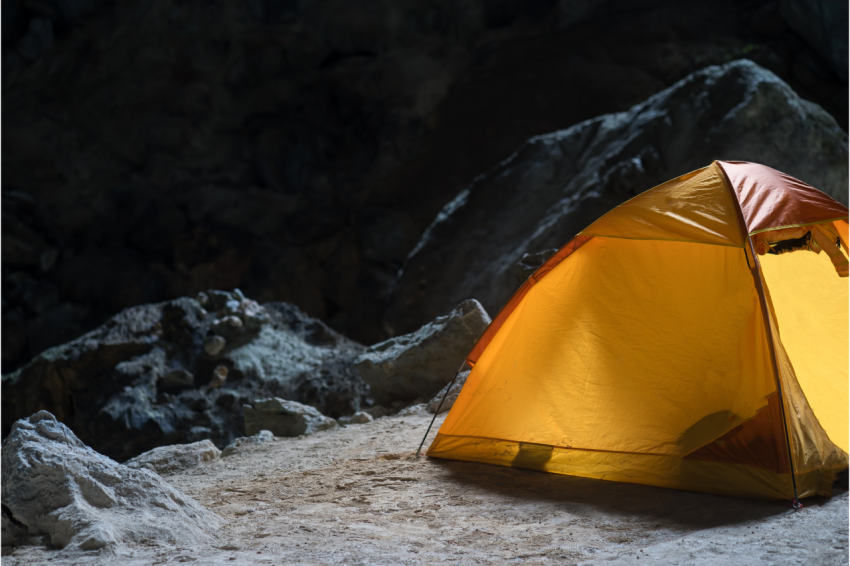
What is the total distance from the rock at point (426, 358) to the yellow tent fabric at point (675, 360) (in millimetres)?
1482

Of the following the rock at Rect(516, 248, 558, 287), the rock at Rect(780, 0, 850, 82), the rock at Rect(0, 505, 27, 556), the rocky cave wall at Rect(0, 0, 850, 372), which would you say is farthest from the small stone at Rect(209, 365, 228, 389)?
the rock at Rect(780, 0, 850, 82)

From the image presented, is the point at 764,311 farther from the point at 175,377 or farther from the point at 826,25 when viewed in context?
the point at 826,25

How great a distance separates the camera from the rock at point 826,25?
13016 mm

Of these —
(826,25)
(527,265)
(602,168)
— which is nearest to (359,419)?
(527,265)

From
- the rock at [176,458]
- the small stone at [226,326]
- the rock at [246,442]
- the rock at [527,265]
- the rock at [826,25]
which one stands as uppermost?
the rock at [826,25]

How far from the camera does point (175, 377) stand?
6.92 meters

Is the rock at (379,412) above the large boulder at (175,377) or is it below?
below

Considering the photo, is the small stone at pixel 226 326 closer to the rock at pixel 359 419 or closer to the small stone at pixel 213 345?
the small stone at pixel 213 345

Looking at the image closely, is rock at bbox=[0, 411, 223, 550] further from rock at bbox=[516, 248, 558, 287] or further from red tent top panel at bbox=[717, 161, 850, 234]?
rock at bbox=[516, 248, 558, 287]

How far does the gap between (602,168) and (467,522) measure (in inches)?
257

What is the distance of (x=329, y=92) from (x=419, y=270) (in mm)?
10939

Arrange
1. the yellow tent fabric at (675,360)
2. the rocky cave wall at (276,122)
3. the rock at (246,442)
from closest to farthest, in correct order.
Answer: the yellow tent fabric at (675,360), the rock at (246,442), the rocky cave wall at (276,122)

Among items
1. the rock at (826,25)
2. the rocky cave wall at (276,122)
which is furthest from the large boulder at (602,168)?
the rock at (826,25)

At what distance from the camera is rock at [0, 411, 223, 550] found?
7.41 feet
